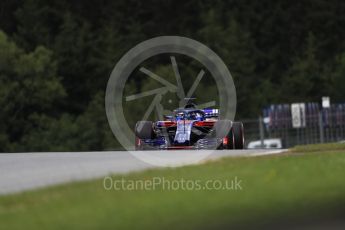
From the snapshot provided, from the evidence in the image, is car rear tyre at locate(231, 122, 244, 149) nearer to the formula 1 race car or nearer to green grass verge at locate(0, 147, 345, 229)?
the formula 1 race car

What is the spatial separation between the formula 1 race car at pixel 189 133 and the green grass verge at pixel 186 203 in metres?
6.71

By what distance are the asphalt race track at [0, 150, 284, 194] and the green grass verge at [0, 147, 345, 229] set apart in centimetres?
78

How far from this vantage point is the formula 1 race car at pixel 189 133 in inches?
707

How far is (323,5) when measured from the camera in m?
63.5

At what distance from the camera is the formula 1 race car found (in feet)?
59.0

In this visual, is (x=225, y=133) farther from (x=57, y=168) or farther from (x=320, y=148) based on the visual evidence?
(x=57, y=168)

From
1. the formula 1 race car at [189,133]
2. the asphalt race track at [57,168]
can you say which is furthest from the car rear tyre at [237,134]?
the asphalt race track at [57,168]

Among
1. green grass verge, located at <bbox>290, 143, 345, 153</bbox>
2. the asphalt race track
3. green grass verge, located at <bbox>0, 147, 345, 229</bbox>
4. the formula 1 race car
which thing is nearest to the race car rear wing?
the formula 1 race car


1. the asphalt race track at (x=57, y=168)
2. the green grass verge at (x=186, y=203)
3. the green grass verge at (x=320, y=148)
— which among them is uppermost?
the asphalt race track at (x=57, y=168)

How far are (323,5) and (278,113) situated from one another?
31.3m

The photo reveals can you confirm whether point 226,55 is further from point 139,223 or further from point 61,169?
point 139,223

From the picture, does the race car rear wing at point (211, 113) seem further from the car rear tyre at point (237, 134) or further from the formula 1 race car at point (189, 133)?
the car rear tyre at point (237, 134)

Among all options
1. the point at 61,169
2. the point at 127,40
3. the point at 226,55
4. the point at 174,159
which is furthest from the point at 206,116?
the point at 127,40

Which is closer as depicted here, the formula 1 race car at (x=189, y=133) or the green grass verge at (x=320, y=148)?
the green grass verge at (x=320, y=148)
